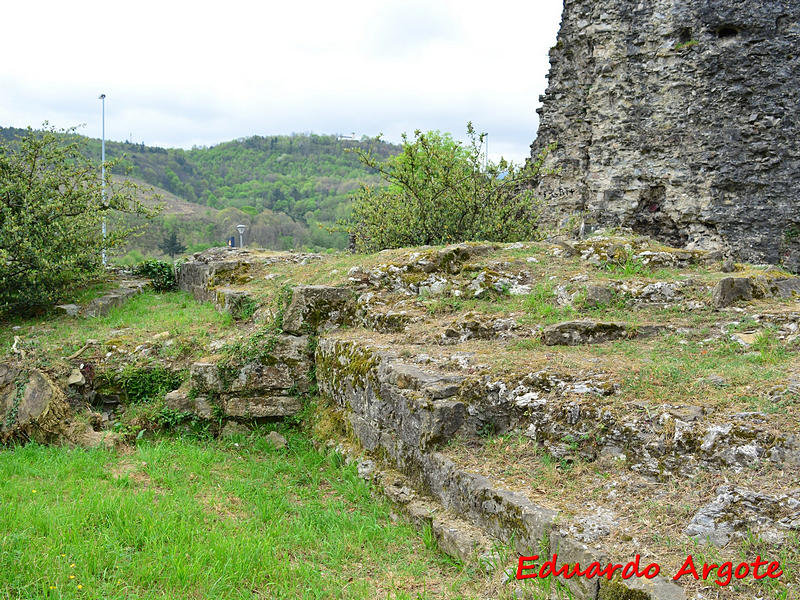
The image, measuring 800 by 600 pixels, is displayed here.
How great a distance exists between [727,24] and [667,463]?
34.8ft

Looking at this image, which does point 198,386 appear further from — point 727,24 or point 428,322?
point 727,24

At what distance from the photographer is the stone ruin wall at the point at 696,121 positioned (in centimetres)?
1107

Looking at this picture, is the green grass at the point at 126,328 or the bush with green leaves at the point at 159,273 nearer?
the green grass at the point at 126,328

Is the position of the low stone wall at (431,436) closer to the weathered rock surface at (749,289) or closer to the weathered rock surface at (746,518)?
the weathered rock surface at (746,518)

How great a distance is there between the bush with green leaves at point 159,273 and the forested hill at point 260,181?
31618mm

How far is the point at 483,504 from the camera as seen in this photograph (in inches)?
155

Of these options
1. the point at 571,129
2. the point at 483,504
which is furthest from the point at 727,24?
the point at 483,504

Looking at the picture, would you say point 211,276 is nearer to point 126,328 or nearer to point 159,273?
point 126,328

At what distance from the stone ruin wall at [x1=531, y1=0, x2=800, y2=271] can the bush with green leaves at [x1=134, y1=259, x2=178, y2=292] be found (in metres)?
9.14

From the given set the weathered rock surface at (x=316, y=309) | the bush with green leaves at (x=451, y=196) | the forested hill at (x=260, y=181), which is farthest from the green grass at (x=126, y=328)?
the forested hill at (x=260, y=181)

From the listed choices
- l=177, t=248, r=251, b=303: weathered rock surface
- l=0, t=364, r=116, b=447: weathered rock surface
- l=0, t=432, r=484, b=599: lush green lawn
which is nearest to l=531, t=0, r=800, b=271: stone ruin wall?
l=177, t=248, r=251, b=303: weathered rock surface

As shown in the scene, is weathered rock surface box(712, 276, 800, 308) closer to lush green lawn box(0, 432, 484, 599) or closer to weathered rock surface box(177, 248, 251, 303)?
lush green lawn box(0, 432, 484, 599)

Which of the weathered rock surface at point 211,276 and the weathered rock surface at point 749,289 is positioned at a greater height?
the weathered rock surface at point 749,289

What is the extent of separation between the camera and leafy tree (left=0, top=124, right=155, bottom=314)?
32.1 feet
